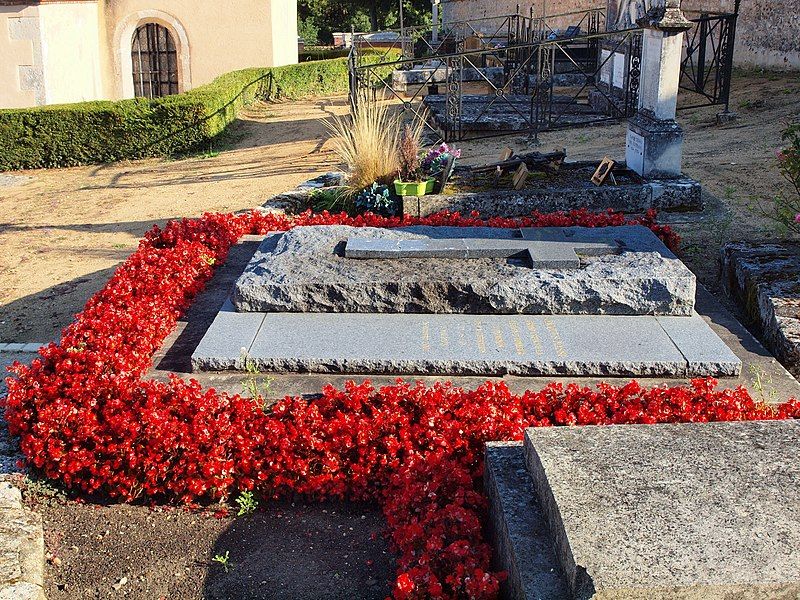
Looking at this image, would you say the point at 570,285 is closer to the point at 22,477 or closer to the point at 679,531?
the point at 679,531

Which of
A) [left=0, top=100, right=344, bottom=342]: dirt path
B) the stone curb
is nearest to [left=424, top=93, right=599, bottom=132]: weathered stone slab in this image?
[left=0, top=100, right=344, bottom=342]: dirt path

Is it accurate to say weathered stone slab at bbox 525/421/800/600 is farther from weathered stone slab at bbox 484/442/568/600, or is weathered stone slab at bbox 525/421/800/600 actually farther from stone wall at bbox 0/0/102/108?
stone wall at bbox 0/0/102/108

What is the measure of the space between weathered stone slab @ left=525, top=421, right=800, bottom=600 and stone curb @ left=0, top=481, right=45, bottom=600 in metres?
1.79

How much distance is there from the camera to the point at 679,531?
2.48m

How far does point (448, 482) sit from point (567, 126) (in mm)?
9282

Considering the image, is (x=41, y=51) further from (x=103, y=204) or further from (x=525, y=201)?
(x=525, y=201)

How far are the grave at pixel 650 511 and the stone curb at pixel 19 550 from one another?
5.33 feet

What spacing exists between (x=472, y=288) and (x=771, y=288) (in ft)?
6.33

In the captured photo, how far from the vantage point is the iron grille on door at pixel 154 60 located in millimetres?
17422

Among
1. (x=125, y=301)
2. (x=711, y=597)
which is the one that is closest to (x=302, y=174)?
(x=125, y=301)

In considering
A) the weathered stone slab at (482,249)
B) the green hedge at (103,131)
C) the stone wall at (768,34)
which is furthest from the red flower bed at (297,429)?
the stone wall at (768,34)

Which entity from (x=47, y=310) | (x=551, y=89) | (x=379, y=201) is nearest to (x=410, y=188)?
(x=379, y=201)

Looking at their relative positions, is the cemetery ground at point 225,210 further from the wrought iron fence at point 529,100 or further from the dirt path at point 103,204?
the wrought iron fence at point 529,100

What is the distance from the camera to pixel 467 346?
4434 millimetres
